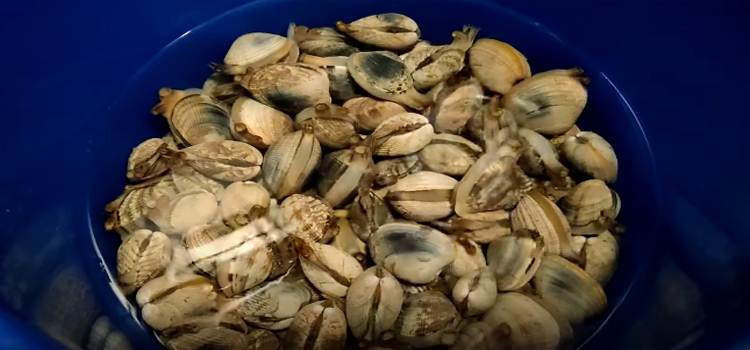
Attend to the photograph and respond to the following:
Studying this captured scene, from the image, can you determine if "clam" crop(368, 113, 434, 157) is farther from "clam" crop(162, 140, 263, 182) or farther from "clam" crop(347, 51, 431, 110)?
"clam" crop(162, 140, 263, 182)

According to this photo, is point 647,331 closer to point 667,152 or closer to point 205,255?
point 667,152

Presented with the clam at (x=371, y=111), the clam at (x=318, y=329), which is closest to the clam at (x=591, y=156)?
the clam at (x=371, y=111)

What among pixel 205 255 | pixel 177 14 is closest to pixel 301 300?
pixel 205 255

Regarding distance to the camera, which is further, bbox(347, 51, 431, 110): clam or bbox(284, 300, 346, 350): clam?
bbox(347, 51, 431, 110): clam

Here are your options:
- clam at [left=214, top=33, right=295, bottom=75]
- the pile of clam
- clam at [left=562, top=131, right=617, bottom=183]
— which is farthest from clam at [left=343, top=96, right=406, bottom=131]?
clam at [left=562, top=131, right=617, bottom=183]

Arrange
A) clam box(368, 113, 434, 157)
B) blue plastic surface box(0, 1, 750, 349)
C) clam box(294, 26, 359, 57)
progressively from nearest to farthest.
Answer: blue plastic surface box(0, 1, 750, 349) → clam box(368, 113, 434, 157) → clam box(294, 26, 359, 57)
